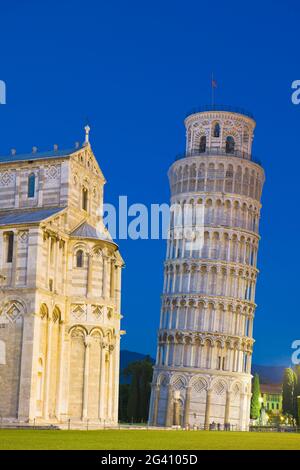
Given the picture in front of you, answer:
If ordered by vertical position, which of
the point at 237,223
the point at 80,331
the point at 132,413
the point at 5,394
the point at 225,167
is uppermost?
the point at 225,167

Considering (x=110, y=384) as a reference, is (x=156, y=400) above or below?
below

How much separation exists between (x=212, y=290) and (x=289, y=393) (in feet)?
80.3

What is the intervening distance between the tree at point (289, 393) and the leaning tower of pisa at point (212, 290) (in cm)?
1575

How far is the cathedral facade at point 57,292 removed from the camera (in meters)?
48.2

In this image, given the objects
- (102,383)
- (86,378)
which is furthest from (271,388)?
(86,378)

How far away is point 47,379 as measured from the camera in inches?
1955

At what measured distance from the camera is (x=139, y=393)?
9344cm

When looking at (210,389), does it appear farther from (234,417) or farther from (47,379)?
(47,379)

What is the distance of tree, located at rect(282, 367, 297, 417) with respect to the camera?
4028 inches

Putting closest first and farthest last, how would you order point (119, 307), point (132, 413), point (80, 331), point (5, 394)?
point (5, 394) < point (80, 331) < point (119, 307) < point (132, 413)

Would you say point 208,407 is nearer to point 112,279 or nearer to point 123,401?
point 123,401

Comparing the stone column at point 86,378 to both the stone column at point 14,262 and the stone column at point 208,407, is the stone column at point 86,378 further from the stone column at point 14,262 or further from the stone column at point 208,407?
the stone column at point 208,407

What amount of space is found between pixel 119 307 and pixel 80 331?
587 centimetres

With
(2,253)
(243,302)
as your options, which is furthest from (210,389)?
(2,253)
